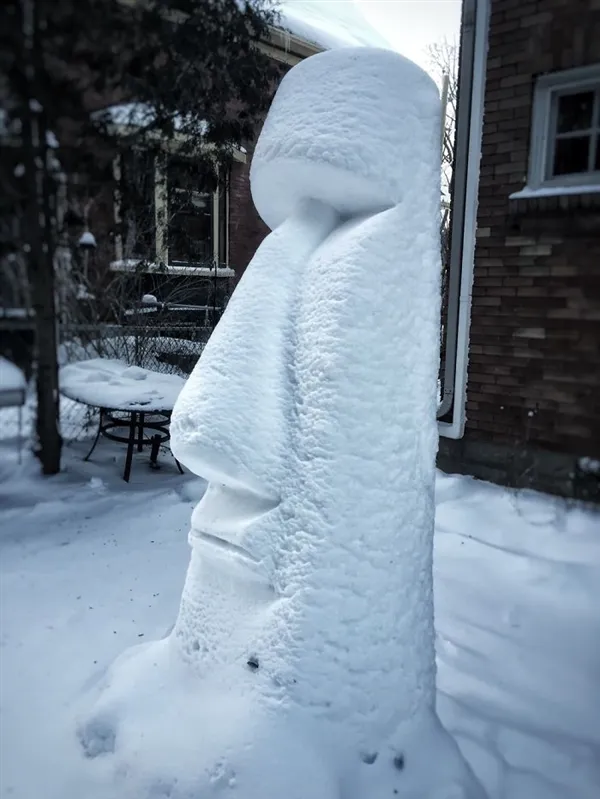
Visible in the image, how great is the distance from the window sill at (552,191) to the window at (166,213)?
2.23 metres

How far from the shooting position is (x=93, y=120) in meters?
0.64

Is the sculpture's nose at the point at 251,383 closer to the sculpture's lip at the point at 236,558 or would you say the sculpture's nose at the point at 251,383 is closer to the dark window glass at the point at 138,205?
the sculpture's lip at the point at 236,558

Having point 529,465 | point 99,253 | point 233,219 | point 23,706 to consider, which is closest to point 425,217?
point 233,219

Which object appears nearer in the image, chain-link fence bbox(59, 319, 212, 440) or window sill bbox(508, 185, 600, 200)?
chain-link fence bbox(59, 319, 212, 440)


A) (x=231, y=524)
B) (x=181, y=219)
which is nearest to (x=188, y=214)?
(x=181, y=219)

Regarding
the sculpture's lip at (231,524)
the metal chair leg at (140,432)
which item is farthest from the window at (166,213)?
the metal chair leg at (140,432)

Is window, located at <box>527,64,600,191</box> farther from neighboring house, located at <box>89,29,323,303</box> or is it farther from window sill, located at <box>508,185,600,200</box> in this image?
neighboring house, located at <box>89,29,323,303</box>

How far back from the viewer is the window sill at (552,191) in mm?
2738

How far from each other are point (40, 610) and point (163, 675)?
417mm

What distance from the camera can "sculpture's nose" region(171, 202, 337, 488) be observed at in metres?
1.04

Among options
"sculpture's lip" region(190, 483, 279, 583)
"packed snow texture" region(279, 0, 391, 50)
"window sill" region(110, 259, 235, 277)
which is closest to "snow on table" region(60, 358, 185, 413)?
"window sill" region(110, 259, 235, 277)

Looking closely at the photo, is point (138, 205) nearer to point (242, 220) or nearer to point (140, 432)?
point (242, 220)

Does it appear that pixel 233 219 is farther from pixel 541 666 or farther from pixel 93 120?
pixel 541 666

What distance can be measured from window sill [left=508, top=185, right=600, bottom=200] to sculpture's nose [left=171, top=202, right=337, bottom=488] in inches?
85.3
